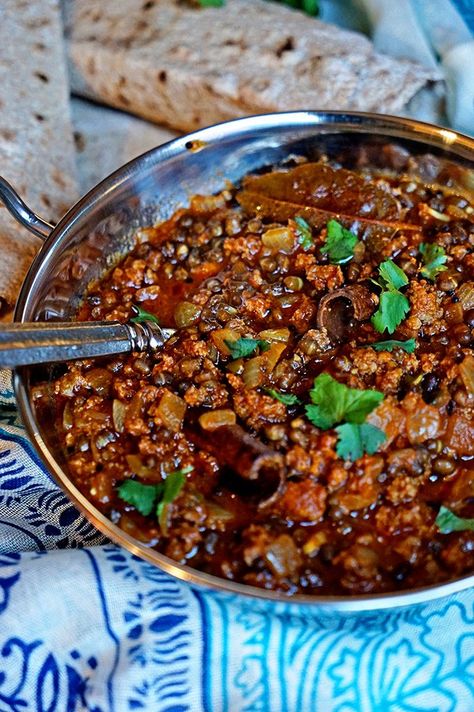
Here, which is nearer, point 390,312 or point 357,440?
point 357,440

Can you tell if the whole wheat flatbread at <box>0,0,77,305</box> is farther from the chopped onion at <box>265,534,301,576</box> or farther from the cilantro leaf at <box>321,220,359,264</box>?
the chopped onion at <box>265,534,301,576</box>

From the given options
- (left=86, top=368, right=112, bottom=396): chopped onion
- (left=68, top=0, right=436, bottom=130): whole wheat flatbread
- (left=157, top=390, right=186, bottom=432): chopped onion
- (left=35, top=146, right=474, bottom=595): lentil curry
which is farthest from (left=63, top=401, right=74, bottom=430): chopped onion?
(left=68, top=0, right=436, bottom=130): whole wheat flatbread

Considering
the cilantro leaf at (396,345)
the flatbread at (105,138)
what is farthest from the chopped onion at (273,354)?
the flatbread at (105,138)

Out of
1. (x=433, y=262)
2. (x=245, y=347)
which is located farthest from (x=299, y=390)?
(x=433, y=262)

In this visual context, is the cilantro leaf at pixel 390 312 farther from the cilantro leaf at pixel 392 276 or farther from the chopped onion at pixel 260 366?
the chopped onion at pixel 260 366

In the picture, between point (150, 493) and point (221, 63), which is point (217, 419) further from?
point (221, 63)

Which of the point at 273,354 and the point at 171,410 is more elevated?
the point at 273,354
